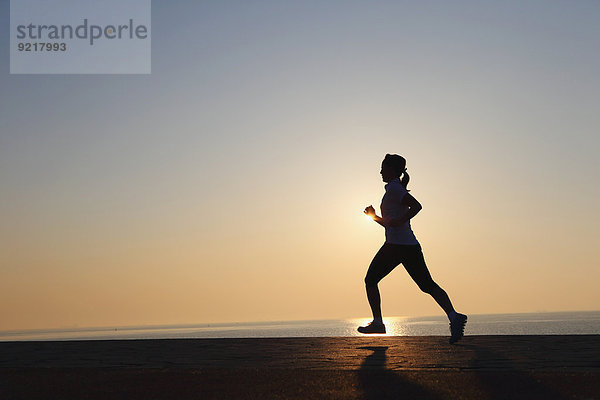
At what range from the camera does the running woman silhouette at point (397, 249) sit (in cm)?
843

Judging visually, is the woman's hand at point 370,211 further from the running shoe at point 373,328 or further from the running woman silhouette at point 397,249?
the running shoe at point 373,328

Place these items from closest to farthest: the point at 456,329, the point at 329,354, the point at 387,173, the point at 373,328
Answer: the point at 329,354 < the point at 456,329 < the point at 373,328 < the point at 387,173

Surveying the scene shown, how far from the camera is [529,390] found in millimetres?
4430

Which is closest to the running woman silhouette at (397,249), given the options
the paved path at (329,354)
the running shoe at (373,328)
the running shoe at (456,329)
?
the running shoe at (373,328)

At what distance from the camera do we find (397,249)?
844 centimetres

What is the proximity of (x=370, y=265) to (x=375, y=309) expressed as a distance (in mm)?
618

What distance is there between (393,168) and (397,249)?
1.07 metres

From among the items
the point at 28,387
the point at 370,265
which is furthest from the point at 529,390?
the point at 370,265

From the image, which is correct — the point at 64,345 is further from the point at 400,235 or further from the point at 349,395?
the point at 349,395

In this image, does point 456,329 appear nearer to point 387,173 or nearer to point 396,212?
point 396,212

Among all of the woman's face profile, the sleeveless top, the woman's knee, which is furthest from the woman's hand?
the woman's knee

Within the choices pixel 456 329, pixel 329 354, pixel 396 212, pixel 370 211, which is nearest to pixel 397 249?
pixel 396 212

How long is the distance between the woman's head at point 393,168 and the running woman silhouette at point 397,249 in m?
0.01

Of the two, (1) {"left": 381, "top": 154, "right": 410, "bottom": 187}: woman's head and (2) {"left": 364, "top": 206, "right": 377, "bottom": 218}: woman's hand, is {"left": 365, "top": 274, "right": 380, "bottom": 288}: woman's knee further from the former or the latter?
(1) {"left": 381, "top": 154, "right": 410, "bottom": 187}: woman's head
